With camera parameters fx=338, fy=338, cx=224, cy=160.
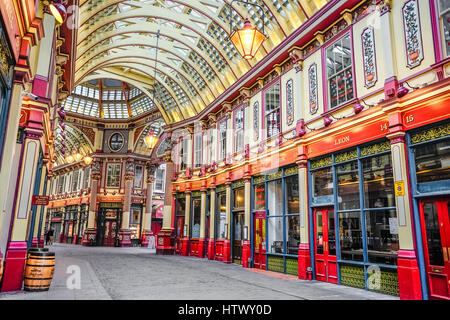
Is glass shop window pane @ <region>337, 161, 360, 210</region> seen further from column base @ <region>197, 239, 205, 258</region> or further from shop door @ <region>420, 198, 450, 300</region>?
column base @ <region>197, 239, 205, 258</region>

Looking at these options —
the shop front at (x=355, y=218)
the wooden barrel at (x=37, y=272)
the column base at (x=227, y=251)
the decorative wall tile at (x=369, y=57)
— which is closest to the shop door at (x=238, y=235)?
the column base at (x=227, y=251)

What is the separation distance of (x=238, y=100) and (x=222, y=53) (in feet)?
7.75

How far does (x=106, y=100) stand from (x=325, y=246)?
90.5ft

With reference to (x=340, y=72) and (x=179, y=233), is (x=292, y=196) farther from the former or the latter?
(x=179, y=233)

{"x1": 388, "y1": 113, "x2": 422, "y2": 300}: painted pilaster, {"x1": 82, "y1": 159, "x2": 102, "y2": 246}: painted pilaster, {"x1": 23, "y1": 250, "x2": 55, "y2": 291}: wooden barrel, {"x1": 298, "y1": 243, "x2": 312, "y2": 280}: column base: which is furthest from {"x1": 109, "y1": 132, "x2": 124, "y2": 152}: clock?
{"x1": 388, "y1": 113, "x2": 422, "y2": 300}: painted pilaster

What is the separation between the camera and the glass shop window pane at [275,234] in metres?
12.5

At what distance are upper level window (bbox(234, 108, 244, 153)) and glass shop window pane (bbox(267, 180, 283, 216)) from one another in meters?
3.07

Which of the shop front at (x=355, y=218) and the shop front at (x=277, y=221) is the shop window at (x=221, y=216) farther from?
the shop front at (x=355, y=218)

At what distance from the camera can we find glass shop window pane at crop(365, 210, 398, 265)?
817 cm

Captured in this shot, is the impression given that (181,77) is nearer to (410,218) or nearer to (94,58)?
(94,58)

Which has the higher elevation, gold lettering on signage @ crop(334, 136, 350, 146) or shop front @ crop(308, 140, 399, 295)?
gold lettering on signage @ crop(334, 136, 350, 146)

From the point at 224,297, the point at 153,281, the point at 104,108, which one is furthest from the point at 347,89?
the point at 104,108

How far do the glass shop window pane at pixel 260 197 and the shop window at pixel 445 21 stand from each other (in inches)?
323

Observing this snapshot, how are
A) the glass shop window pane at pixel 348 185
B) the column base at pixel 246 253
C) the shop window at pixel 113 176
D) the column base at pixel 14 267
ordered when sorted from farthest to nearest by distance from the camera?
the shop window at pixel 113 176 → the column base at pixel 246 253 → the glass shop window pane at pixel 348 185 → the column base at pixel 14 267
